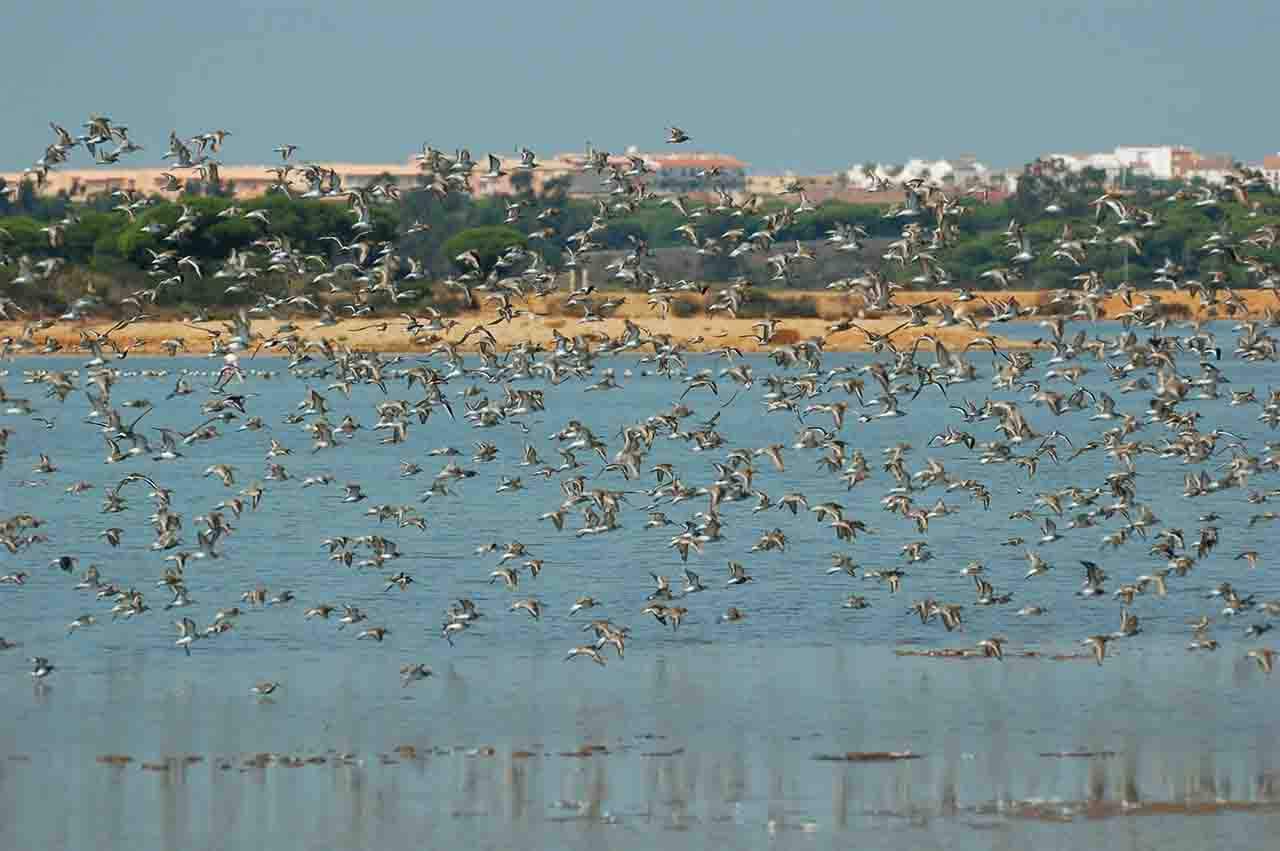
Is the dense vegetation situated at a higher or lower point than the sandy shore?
higher

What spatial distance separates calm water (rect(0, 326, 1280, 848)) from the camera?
2273 centimetres

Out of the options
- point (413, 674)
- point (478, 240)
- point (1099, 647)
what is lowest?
point (413, 674)

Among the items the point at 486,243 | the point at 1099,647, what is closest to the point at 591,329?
the point at 486,243

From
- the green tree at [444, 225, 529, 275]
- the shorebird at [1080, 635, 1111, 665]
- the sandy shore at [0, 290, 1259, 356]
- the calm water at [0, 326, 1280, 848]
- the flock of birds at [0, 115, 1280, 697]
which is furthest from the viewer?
the green tree at [444, 225, 529, 275]

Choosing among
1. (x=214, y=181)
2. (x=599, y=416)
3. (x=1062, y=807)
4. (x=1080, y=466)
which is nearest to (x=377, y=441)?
(x=599, y=416)

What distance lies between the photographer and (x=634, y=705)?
2772 cm

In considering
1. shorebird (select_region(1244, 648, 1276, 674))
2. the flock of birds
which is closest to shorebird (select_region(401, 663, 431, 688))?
the flock of birds

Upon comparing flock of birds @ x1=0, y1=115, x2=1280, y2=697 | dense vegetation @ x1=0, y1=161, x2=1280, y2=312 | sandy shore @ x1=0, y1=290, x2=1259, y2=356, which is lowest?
flock of birds @ x1=0, y1=115, x2=1280, y2=697

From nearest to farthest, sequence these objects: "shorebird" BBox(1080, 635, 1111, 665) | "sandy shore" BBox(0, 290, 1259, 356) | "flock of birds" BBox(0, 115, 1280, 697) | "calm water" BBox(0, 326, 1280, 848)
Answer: "calm water" BBox(0, 326, 1280, 848), "shorebird" BBox(1080, 635, 1111, 665), "flock of birds" BBox(0, 115, 1280, 697), "sandy shore" BBox(0, 290, 1259, 356)

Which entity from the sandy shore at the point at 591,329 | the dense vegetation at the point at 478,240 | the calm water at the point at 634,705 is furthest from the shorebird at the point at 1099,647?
the sandy shore at the point at 591,329

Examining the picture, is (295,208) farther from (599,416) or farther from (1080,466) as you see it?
(1080,466)

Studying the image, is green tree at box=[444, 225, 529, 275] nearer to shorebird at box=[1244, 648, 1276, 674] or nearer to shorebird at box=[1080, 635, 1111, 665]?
shorebird at box=[1080, 635, 1111, 665]

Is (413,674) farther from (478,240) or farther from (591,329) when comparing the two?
(478,240)

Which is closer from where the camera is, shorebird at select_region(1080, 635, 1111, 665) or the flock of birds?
shorebird at select_region(1080, 635, 1111, 665)
